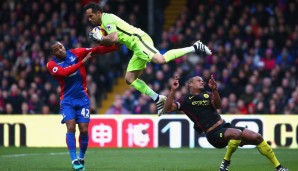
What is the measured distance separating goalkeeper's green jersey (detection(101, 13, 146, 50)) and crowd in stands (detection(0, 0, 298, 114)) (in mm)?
8525

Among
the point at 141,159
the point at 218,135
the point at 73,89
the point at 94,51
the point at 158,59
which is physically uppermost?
the point at 94,51

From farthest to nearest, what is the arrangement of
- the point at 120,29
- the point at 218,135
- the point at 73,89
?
the point at 73,89
the point at 120,29
the point at 218,135

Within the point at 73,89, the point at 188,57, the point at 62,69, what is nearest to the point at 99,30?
the point at 62,69

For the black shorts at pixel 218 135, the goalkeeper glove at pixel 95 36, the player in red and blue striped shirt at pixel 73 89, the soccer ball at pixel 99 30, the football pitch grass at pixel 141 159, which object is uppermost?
the soccer ball at pixel 99 30

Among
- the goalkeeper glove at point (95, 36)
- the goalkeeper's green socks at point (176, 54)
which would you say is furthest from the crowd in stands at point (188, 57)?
the goalkeeper glove at point (95, 36)

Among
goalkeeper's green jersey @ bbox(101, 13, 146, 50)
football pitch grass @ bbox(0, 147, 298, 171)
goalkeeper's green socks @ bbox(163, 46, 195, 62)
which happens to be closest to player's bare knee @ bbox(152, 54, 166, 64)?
goalkeeper's green socks @ bbox(163, 46, 195, 62)

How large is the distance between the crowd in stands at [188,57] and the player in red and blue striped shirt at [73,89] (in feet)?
26.7

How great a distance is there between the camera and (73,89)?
1505 cm

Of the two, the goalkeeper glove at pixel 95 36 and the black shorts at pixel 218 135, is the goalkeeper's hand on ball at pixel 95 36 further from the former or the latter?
the black shorts at pixel 218 135

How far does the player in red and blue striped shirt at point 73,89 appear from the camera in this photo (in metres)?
14.8

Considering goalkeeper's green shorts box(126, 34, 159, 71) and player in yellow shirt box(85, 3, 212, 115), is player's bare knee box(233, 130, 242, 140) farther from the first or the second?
goalkeeper's green shorts box(126, 34, 159, 71)

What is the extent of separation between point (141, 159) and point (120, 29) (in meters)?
3.78

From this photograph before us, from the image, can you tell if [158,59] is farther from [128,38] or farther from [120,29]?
[120,29]

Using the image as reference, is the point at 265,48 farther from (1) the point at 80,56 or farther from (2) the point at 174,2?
(1) the point at 80,56
